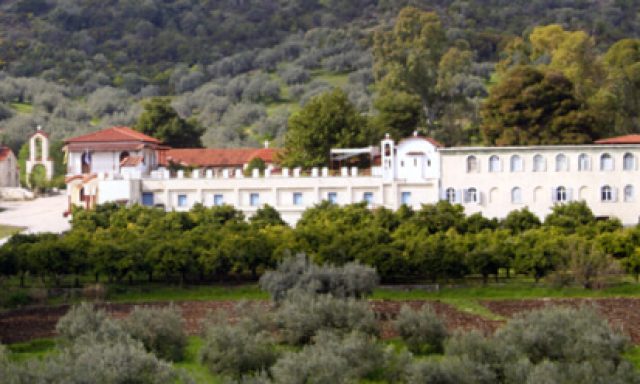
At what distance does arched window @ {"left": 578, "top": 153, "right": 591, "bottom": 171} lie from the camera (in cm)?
5991

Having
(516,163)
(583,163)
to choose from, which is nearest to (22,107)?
(516,163)

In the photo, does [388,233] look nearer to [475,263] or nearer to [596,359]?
[475,263]

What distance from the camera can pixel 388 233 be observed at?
47.6 metres

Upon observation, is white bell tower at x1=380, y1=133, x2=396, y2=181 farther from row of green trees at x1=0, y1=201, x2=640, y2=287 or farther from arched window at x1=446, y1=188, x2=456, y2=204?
row of green trees at x1=0, y1=201, x2=640, y2=287

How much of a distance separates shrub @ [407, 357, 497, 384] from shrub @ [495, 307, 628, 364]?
237 cm

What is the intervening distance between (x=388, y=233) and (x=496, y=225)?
6.87 meters

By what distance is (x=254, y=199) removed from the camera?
63281 mm

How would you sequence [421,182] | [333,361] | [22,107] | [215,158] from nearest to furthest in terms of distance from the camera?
1. [333,361]
2. [421,182]
3. [215,158]
4. [22,107]

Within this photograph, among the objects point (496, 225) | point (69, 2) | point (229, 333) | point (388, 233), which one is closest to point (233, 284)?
point (388, 233)

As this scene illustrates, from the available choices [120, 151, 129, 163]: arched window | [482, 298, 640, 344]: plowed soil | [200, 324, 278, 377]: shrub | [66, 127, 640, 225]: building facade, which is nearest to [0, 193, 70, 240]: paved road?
[66, 127, 640, 225]: building facade

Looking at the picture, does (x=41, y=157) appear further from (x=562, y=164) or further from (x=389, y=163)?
(x=562, y=164)

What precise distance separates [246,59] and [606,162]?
328 feet

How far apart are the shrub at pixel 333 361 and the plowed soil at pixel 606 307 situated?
873 cm

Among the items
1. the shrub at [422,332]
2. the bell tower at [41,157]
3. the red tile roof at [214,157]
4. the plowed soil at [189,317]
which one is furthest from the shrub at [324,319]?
the bell tower at [41,157]
